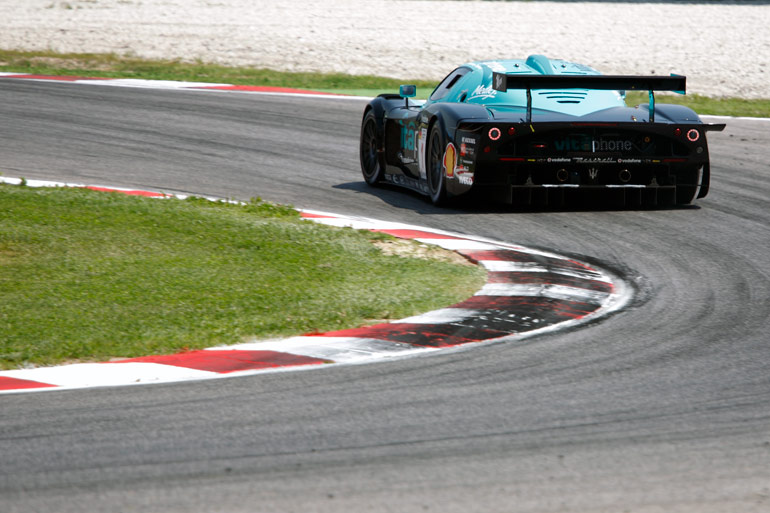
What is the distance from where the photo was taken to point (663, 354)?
5.45 metres

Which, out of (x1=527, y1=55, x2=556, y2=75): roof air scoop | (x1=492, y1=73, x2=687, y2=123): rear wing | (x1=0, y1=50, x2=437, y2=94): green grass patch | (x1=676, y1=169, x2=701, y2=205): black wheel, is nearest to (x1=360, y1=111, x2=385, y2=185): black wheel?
(x1=527, y1=55, x2=556, y2=75): roof air scoop

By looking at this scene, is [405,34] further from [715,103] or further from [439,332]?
[439,332]

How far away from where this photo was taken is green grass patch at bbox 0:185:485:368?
19.4 ft

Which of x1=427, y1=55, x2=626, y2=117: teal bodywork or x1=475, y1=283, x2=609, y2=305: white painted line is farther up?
x1=427, y1=55, x2=626, y2=117: teal bodywork

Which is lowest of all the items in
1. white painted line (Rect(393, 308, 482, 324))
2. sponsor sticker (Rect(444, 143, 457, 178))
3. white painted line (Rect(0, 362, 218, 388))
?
white painted line (Rect(0, 362, 218, 388))

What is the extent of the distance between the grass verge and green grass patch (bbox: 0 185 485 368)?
11.1 metres

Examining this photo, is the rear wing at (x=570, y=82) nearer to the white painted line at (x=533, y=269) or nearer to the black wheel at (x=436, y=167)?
the black wheel at (x=436, y=167)

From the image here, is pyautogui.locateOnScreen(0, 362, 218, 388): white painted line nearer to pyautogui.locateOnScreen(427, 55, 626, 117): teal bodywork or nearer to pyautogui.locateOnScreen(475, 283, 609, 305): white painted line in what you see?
pyautogui.locateOnScreen(475, 283, 609, 305): white painted line

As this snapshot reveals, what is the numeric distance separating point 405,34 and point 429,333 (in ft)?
83.5

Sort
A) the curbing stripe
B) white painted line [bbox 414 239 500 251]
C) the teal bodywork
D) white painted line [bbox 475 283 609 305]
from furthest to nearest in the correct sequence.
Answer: the teal bodywork
white painted line [bbox 414 239 500 251]
white painted line [bbox 475 283 609 305]
the curbing stripe

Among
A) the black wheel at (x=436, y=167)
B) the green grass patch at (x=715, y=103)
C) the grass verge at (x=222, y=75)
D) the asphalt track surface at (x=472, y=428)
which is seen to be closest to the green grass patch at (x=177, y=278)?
the asphalt track surface at (x=472, y=428)

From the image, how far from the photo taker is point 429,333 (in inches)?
237

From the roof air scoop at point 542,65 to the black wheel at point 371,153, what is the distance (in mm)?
1808

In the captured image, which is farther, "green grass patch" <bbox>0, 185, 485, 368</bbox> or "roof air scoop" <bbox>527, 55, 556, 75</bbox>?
"roof air scoop" <bbox>527, 55, 556, 75</bbox>
